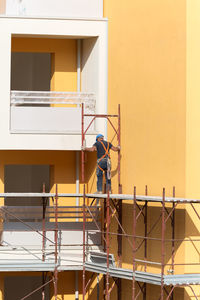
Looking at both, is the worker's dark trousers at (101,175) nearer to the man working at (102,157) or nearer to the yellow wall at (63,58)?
the man working at (102,157)

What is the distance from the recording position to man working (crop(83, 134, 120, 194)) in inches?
847

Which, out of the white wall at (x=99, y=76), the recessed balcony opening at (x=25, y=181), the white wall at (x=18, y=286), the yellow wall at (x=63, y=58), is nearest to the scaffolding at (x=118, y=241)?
the white wall at (x=99, y=76)

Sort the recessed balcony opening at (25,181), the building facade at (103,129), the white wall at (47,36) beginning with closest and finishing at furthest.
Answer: the building facade at (103,129), the white wall at (47,36), the recessed balcony opening at (25,181)

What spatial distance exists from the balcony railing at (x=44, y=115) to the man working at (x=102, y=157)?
103cm

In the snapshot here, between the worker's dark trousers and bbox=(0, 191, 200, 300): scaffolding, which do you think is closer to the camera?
bbox=(0, 191, 200, 300): scaffolding

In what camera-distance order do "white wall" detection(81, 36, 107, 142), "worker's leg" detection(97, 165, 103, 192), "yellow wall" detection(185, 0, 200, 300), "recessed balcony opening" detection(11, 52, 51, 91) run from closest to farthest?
"yellow wall" detection(185, 0, 200, 300)
"worker's leg" detection(97, 165, 103, 192)
"white wall" detection(81, 36, 107, 142)
"recessed balcony opening" detection(11, 52, 51, 91)

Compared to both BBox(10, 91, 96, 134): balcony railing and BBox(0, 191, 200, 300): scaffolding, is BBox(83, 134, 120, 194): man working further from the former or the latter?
BBox(10, 91, 96, 134): balcony railing

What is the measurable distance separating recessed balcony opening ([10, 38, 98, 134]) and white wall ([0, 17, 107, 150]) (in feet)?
0.58

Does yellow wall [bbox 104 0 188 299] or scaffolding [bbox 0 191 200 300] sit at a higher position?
yellow wall [bbox 104 0 188 299]

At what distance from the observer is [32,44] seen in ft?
80.4

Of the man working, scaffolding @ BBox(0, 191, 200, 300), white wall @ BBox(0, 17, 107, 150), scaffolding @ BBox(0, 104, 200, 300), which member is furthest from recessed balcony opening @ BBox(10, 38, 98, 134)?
scaffolding @ BBox(0, 191, 200, 300)

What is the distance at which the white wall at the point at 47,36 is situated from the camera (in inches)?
877

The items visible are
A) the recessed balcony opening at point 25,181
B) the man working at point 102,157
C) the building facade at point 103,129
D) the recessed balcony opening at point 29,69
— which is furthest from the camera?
the recessed balcony opening at point 25,181

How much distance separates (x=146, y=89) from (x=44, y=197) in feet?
12.4
